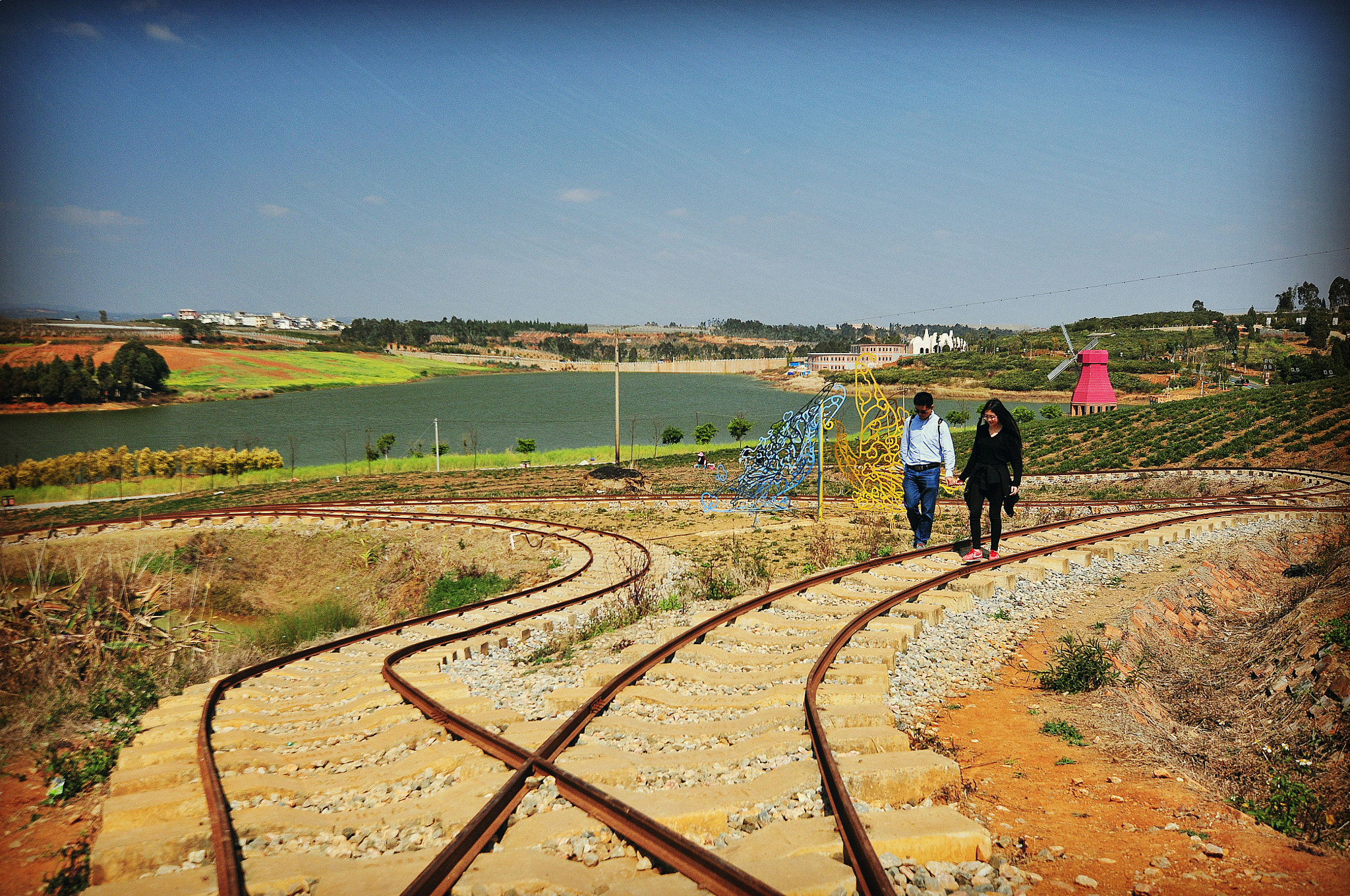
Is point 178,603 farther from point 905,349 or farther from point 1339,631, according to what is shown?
point 905,349

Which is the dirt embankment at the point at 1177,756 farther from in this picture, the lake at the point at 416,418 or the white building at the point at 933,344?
the white building at the point at 933,344

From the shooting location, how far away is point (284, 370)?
136m

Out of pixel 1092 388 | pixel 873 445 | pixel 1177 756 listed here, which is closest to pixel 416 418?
pixel 1092 388

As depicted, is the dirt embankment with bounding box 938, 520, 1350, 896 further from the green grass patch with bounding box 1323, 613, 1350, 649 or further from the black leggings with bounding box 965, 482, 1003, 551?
the black leggings with bounding box 965, 482, 1003, 551

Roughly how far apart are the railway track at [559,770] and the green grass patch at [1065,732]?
1.11 meters

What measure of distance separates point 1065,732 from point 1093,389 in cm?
7022

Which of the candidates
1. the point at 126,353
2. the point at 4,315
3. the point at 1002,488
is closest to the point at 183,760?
the point at 4,315

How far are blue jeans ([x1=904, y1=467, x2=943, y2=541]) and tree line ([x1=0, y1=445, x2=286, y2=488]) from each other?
33.7 m

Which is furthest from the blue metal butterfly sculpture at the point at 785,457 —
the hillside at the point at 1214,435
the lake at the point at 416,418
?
the hillside at the point at 1214,435

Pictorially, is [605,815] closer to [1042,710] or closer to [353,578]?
[1042,710]

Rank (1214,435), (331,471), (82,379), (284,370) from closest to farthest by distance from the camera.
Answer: (82,379) < (1214,435) < (331,471) < (284,370)

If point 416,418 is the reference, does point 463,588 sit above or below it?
above

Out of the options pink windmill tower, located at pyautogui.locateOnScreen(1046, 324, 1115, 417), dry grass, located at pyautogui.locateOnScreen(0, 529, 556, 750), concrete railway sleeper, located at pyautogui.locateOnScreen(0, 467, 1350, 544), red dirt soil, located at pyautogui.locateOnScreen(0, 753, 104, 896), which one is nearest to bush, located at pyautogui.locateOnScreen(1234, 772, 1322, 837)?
red dirt soil, located at pyautogui.locateOnScreen(0, 753, 104, 896)

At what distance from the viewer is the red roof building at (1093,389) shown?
65.1m
